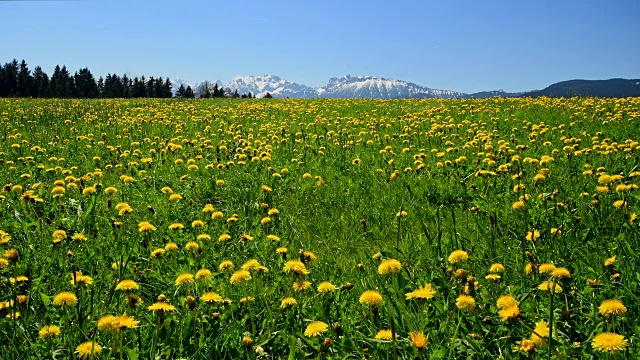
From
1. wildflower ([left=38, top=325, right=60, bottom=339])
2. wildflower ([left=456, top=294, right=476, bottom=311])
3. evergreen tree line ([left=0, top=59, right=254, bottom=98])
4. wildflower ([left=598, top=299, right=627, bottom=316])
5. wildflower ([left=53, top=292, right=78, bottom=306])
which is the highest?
evergreen tree line ([left=0, top=59, right=254, bottom=98])

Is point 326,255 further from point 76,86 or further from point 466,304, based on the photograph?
point 76,86

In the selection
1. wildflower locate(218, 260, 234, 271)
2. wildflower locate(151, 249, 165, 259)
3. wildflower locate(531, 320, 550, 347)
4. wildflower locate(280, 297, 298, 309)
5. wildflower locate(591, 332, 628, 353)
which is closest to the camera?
wildflower locate(591, 332, 628, 353)

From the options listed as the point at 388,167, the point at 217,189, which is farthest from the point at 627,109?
the point at 217,189

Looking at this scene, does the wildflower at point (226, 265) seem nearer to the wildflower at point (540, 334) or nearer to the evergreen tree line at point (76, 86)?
the wildflower at point (540, 334)

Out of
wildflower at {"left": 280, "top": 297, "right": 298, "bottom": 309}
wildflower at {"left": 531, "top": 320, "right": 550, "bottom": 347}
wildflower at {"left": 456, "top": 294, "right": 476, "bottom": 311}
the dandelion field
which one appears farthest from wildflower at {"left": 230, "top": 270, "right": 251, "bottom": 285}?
wildflower at {"left": 531, "top": 320, "right": 550, "bottom": 347}

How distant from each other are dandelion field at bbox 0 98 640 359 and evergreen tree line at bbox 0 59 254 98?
216 feet

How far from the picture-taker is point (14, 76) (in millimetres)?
75188

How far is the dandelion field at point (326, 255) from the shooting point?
6.69 feet

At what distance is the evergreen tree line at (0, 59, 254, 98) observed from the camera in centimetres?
7194

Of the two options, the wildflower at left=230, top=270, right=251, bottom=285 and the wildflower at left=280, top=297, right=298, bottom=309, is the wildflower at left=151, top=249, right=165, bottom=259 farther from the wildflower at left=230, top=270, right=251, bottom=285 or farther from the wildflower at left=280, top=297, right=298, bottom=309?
the wildflower at left=280, top=297, right=298, bottom=309

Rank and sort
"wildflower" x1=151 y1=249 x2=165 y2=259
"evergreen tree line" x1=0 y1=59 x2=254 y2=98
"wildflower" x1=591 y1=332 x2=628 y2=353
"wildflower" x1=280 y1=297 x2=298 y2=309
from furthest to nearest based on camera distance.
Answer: "evergreen tree line" x1=0 y1=59 x2=254 y2=98
"wildflower" x1=151 y1=249 x2=165 y2=259
"wildflower" x1=280 y1=297 x2=298 y2=309
"wildflower" x1=591 y1=332 x2=628 y2=353

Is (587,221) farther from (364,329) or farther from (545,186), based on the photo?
(364,329)

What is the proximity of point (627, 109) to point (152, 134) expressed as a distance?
9891mm

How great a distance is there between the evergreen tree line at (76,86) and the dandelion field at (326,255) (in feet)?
216
